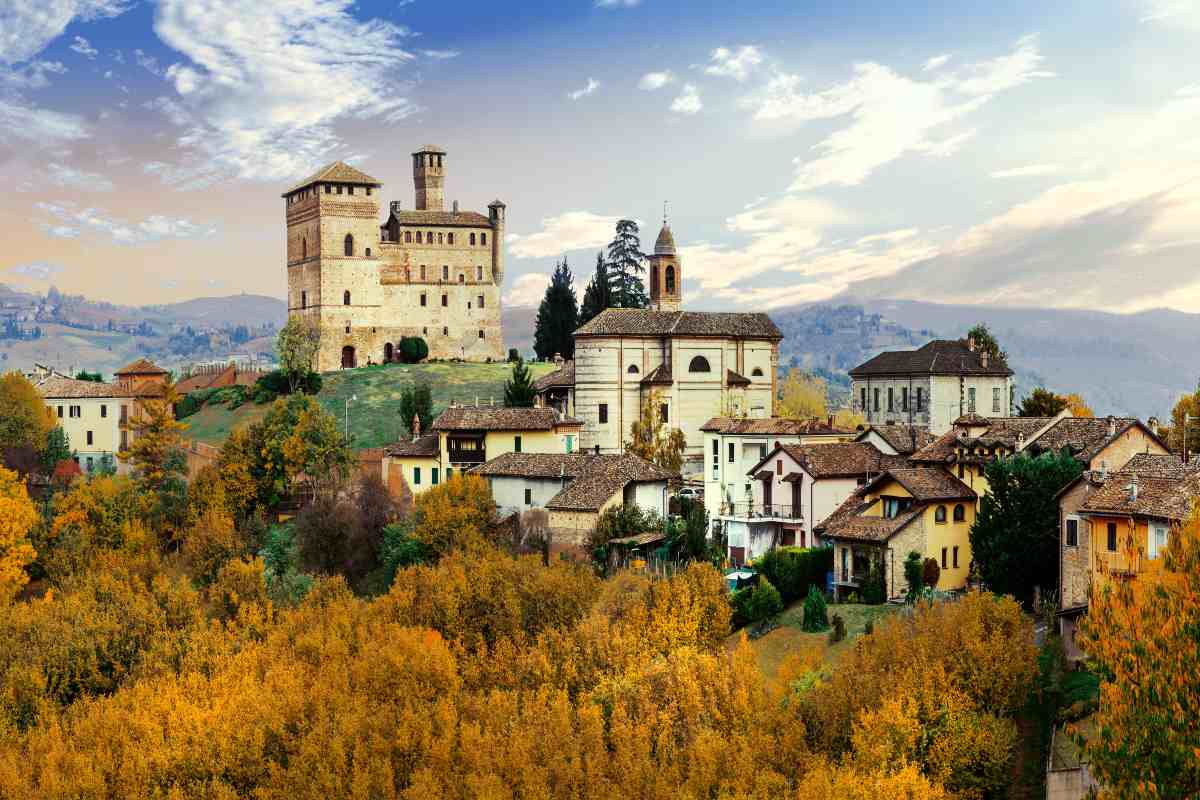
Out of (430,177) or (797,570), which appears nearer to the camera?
(797,570)

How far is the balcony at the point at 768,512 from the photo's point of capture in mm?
44281

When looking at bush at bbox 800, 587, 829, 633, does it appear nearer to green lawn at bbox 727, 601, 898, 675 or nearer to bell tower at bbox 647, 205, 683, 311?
green lawn at bbox 727, 601, 898, 675

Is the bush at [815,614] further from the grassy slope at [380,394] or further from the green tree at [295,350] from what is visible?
the green tree at [295,350]

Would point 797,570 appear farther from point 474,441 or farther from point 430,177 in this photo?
point 430,177

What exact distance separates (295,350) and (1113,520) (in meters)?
59.6

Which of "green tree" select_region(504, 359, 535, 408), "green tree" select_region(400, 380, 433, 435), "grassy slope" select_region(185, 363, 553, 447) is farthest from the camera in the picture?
"grassy slope" select_region(185, 363, 553, 447)

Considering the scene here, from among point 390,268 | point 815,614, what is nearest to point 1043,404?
point 815,614

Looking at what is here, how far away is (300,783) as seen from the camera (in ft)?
95.7

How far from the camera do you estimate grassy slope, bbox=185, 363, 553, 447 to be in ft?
242

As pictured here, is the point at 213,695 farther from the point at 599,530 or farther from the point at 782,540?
the point at 782,540

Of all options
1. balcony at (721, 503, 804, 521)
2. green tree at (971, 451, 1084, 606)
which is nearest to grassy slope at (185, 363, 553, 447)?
balcony at (721, 503, 804, 521)

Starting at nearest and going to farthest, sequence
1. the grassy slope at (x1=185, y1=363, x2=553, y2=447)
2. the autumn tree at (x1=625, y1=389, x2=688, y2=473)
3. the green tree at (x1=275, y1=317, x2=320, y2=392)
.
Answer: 1. the autumn tree at (x1=625, y1=389, x2=688, y2=473)
2. the grassy slope at (x1=185, y1=363, x2=553, y2=447)
3. the green tree at (x1=275, y1=317, x2=320, y2=392)

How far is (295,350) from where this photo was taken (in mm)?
80562

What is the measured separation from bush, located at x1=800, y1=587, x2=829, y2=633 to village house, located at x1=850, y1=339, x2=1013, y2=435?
22.9 m
